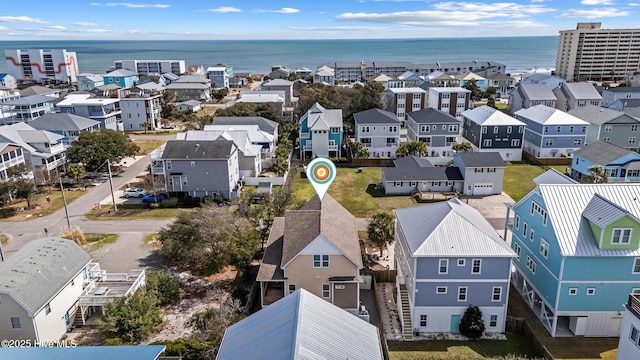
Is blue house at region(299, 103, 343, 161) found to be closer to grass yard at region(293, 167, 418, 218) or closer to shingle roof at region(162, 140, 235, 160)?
grass yard at region(293, 167, 418, 218)

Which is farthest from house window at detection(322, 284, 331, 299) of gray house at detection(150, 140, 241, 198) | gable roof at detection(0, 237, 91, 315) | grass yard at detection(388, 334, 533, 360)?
gray house at detection(150, 140, 241, 198)

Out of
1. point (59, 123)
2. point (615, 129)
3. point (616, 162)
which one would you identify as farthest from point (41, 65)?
point (616, 162)

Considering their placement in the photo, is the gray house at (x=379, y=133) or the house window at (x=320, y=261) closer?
the house window at (x=320, y=261)

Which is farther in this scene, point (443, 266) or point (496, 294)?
point (496, 294)

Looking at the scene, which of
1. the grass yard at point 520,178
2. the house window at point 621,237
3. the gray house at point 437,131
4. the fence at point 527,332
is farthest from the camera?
the gray house at point 437,131

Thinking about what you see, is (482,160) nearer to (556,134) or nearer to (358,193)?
(358,193)

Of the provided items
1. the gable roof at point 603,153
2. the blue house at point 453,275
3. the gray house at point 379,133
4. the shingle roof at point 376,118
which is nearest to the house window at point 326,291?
the blue house at point 453,275

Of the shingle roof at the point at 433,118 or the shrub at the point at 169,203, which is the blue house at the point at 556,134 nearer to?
the shingle roof at the point at 433,118

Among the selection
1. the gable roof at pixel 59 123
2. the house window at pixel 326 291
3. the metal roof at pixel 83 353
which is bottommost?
the house window at pixel 326 291
